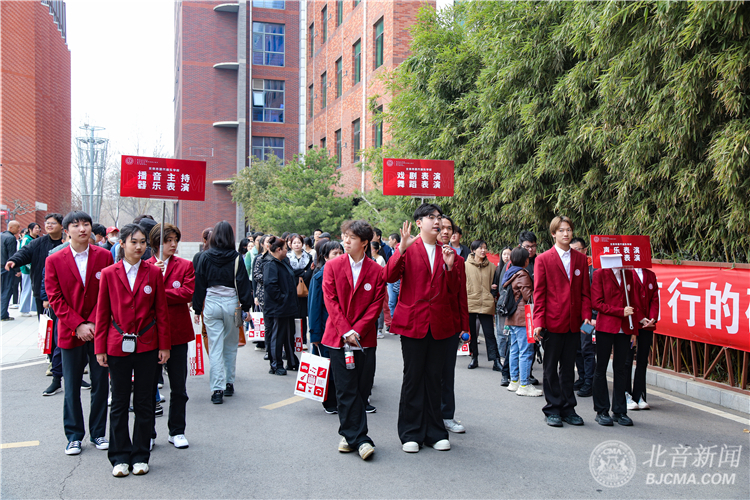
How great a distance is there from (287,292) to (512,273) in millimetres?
3009

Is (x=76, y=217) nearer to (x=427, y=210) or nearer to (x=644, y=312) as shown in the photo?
(x=427, y=210)

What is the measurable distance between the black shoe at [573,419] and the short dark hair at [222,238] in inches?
157

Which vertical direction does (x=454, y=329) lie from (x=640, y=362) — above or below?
above

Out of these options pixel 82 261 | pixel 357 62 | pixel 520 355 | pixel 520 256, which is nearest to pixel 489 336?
pixel 520 355

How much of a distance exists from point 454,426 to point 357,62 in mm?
21960

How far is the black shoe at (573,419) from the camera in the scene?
553cm

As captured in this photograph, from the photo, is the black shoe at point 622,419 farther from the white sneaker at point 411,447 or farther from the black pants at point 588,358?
the white sneaker at point 411,447

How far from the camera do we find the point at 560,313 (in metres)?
5.55

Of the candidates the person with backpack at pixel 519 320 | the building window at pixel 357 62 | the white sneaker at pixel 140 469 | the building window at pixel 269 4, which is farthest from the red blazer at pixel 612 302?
the building window at pixel 269 4

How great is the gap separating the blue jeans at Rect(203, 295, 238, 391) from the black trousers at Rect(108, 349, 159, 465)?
194 cm

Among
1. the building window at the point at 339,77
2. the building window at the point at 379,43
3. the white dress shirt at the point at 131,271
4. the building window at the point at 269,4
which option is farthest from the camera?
the building window at the point at 269,4

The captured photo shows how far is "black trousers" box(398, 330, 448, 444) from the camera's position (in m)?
4.85

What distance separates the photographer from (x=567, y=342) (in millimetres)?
5617

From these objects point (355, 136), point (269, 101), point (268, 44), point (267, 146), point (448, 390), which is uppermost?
point (268, 44)
